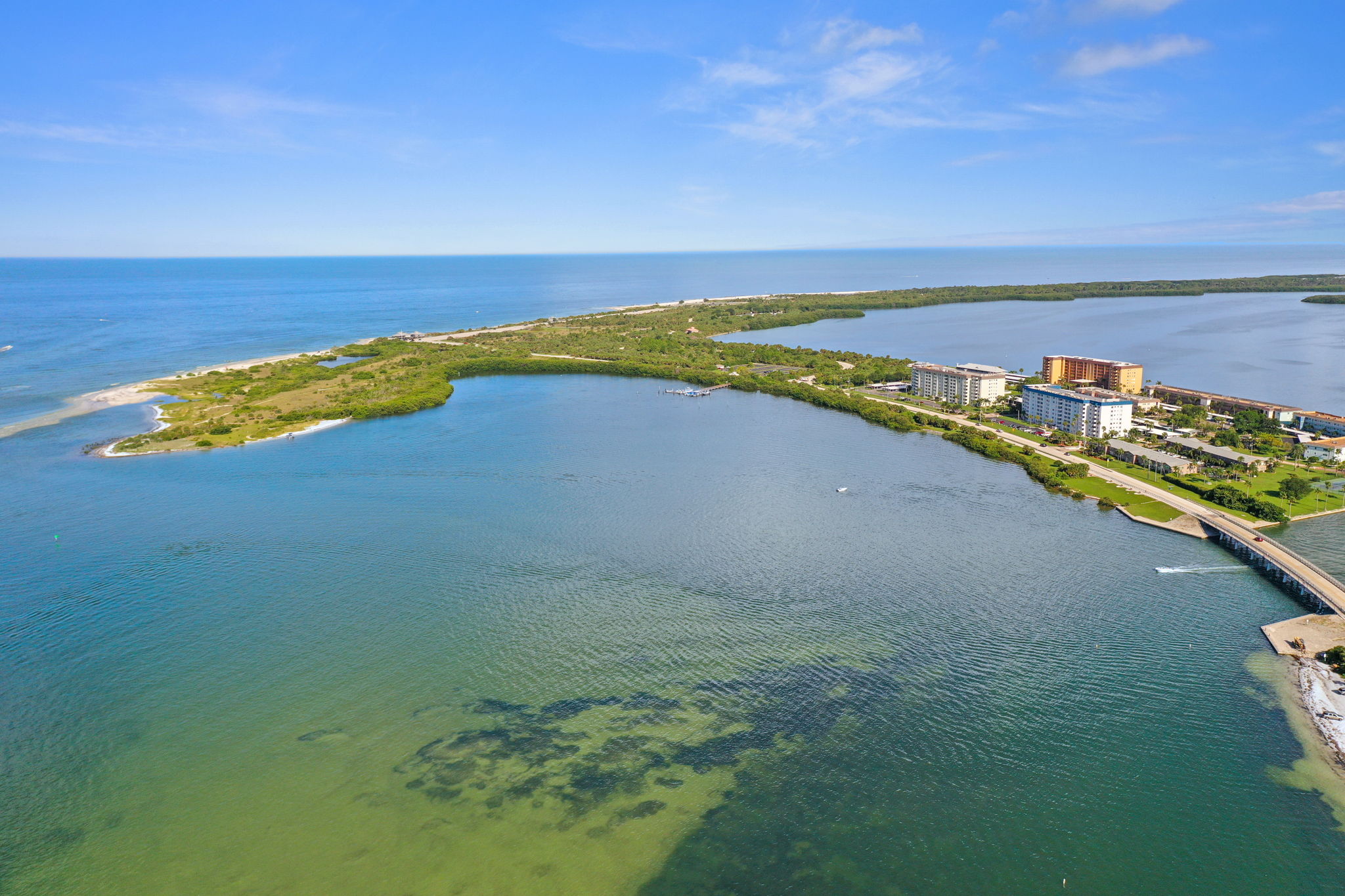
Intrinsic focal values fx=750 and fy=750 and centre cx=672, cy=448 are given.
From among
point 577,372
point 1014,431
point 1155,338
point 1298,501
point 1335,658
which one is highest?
point 1155,338

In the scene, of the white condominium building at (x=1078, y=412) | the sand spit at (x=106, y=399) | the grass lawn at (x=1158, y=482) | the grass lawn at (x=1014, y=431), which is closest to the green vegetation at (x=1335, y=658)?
the grass lawn at (x=1158, y=482)

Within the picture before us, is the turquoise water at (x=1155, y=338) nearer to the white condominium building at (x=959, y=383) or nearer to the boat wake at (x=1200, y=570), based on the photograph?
the white condominium building at (x=959, y=383)

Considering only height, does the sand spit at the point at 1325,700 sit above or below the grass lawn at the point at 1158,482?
below

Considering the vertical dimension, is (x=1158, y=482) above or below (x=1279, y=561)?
above

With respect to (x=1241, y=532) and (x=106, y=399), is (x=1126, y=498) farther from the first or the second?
(x=106, y=399)

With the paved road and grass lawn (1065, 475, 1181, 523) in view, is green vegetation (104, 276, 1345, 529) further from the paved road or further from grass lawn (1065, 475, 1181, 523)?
the paved road

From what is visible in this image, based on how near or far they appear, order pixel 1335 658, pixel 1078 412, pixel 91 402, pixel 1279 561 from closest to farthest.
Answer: pixel 1335 658 → pixel 1279 561 → pixel 1078 412 → pixel 91 402

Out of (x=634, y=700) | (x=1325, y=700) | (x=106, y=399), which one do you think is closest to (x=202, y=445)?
(x=106, y=399)
